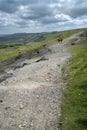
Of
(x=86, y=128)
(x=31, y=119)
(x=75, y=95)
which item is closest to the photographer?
(x=86, y=128)

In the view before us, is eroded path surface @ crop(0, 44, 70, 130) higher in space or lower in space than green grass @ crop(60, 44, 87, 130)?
lower

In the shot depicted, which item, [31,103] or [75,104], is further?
[31,103]

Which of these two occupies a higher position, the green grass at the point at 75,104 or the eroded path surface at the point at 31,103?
the green grass at the point at 75,104

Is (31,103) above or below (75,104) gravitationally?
below

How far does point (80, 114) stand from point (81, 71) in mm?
17877

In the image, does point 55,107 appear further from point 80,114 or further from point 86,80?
point 86,80

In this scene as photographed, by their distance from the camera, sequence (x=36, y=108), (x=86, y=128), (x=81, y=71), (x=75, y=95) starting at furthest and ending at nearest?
(x=81, y=71), (x=75, y=95), (x=36, y=108), (x=86, y=128)

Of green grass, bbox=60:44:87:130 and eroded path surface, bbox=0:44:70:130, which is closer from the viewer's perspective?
green grass, bbox=60:44:87:130

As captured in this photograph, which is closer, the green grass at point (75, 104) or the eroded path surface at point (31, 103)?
the green grass at point (75, 104)

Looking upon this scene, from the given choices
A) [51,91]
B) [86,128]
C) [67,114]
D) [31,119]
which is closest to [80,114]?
[67,114]

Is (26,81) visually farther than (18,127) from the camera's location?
Yes

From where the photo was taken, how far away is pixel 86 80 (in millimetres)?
35875

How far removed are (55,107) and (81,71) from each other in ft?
52.1

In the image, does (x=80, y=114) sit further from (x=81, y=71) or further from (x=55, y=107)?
(x=81, y=71)
